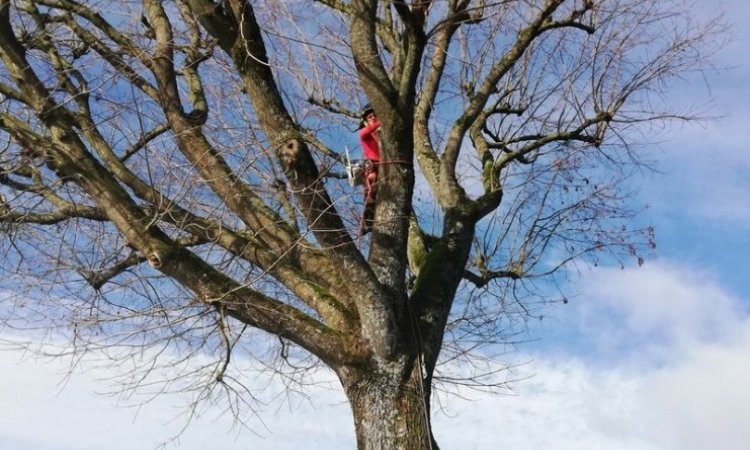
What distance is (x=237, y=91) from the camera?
15.9 feet

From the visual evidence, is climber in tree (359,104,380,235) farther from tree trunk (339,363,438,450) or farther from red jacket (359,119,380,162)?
tree trunk (339,363,438,450)

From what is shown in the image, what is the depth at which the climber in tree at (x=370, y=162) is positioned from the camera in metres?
4.47

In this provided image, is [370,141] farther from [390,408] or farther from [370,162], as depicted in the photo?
[390,408]

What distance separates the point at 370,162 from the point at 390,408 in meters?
1.40

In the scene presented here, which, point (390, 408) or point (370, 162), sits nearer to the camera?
point (390, 408)

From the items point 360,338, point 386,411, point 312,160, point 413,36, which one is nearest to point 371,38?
point 413,36

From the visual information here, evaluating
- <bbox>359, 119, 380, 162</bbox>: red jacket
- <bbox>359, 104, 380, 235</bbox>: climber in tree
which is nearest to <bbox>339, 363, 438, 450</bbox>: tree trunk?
<bbox>359, 104, 380, 235</bbox>: climber in tree

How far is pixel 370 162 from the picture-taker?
4469 millimetres

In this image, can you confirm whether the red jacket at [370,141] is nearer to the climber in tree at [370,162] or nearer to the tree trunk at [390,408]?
the climber in tree at [370,162]

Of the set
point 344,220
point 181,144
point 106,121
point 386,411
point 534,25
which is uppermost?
point 534,25

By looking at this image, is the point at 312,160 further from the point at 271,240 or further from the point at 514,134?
the point at 514,134

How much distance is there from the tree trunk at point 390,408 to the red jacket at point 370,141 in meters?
1.31

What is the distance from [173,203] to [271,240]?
577 millimetres

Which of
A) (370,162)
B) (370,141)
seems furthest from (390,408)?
(370,141)
